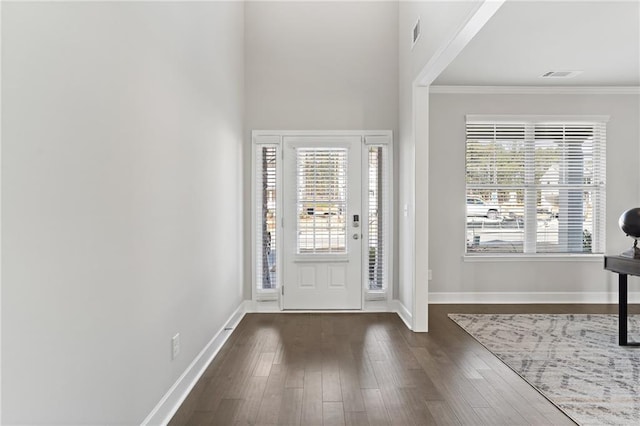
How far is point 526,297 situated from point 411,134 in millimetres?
2775

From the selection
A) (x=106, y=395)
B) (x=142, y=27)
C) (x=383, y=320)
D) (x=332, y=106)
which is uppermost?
(x=332, y=106)

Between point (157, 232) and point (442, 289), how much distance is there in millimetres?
4008

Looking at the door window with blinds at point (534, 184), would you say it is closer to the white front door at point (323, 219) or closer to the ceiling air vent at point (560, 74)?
the ceiling air vent at point (560, 74)

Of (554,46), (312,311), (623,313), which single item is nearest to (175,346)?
(312,311)

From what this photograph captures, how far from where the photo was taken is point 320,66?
4895 mm

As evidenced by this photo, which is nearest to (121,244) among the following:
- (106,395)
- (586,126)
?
(106,395)

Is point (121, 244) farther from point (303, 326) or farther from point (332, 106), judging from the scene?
point (332, 106)

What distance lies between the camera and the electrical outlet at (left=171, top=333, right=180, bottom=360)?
2480 mm

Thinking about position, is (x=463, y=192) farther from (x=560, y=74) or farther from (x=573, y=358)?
(x=573, y=358)

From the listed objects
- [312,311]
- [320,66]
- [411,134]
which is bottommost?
[312,311]

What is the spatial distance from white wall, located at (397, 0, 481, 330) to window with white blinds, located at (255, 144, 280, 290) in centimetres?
148

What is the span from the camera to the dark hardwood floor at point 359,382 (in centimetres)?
239

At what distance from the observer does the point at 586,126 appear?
531 cm

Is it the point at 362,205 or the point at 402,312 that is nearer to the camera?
the point at 402,312
